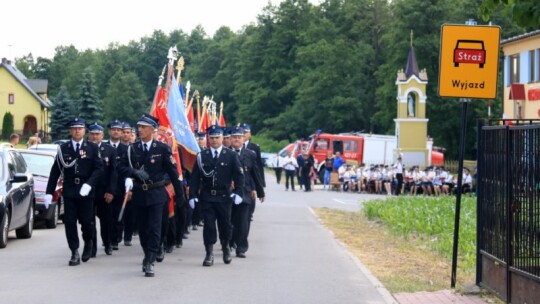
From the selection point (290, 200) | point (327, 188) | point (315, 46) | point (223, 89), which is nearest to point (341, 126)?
point (315, 46)

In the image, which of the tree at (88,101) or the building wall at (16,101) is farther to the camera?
the building wall at (16,101)

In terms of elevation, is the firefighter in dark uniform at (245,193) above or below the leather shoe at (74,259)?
above

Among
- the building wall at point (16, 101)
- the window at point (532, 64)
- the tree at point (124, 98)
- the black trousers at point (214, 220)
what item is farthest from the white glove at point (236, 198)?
the tree at point (124, 98)

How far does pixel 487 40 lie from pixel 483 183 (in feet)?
5.75

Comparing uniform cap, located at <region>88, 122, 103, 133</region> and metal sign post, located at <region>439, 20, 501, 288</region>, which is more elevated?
metal sign post, located at <region>439, 20, 501, 288</region>

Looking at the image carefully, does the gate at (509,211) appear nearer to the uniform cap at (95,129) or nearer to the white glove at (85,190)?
the white glove at (85,190)

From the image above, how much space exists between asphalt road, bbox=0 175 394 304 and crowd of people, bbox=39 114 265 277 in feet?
1.07

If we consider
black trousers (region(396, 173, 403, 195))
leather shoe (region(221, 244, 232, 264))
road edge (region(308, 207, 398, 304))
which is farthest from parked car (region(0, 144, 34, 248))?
black trousers (region(396, 173, 403, 195))

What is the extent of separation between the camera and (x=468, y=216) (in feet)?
70.2

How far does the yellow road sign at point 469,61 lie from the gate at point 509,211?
1.60 feet

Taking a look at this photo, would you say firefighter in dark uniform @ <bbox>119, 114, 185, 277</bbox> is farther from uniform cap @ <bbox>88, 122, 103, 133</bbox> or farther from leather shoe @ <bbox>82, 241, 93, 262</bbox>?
uniform cap @ <bbox>88, 122, 103, 133</bbox>

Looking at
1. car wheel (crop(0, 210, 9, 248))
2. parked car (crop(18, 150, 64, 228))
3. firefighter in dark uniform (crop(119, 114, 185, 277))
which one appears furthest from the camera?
parked car (crop(18, 150, 64, 228))

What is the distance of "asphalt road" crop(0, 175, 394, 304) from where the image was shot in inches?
439

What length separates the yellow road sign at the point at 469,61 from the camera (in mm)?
12133
